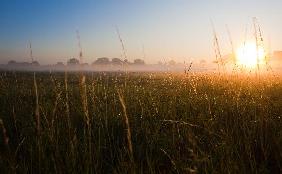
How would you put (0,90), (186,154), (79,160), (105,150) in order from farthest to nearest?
1. (0,90)
2. (105,150)
3. (186,154)
4. (79,160)

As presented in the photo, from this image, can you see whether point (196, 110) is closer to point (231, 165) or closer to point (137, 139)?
point (137, 139)

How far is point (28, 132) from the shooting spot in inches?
188

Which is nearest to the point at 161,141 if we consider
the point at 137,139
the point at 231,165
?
the point at 137,139

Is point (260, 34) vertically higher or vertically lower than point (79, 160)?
higher

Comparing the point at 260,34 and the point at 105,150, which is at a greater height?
the point at 260,34

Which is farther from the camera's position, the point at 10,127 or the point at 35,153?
the point at 10,127

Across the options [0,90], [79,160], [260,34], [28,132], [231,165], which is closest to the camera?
[231,165]

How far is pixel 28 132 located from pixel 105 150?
144cm

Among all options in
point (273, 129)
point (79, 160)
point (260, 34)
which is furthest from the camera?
point (260, 34)

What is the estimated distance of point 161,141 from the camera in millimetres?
4094

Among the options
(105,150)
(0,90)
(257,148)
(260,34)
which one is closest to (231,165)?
(257,148)

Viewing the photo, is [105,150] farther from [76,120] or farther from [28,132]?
[76,120]

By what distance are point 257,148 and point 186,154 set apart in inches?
33.9

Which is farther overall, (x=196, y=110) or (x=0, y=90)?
(x=0, y=90)
